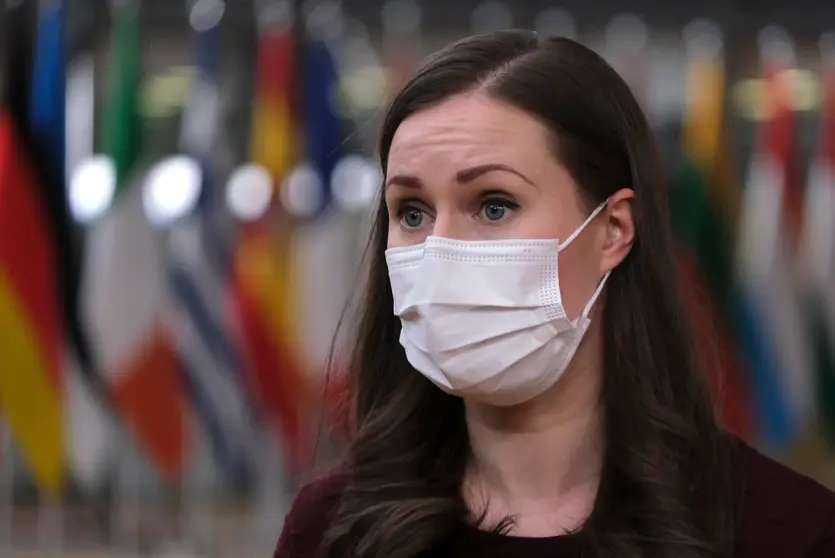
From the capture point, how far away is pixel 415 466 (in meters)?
1.47

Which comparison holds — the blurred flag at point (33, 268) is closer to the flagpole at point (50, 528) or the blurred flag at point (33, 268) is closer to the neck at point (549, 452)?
the flagpole at point (50, 528)

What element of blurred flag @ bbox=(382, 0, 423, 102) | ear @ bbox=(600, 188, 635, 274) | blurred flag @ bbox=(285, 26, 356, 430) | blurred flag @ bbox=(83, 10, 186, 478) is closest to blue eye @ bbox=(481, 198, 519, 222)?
ear @ bbox=(600, 188, 635, 274)

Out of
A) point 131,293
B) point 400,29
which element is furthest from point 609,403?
point 400,29

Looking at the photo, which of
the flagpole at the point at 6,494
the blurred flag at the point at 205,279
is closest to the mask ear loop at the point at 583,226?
the blurred flag at the point at 205,279

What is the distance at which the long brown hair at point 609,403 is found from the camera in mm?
1315

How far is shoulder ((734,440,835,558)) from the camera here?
1290 mm

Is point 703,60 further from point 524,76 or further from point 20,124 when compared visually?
point 524,76

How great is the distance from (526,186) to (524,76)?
141 mm

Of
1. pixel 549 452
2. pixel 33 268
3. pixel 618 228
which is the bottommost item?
pixel 33 268

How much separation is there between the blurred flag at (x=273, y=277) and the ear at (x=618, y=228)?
222cm

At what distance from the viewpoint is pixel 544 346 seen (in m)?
1.35

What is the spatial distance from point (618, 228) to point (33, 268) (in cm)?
244

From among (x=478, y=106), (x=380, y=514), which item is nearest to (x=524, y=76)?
(x=478, y=106)

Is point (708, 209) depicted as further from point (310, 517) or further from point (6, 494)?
point (6, 494)
